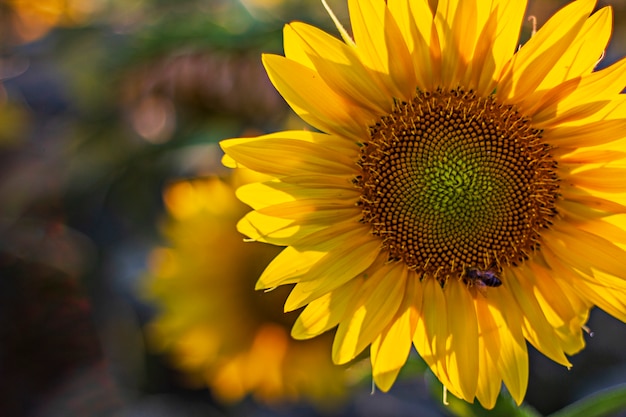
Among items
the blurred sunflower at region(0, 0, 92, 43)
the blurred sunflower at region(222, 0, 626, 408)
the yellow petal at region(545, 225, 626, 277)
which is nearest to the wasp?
the blurred sunflower at region(222, 0, 626, 408)

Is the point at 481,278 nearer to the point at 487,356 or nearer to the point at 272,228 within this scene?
the point at 487,356

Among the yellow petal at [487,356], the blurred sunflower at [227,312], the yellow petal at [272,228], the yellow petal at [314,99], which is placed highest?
the yellow petal at [314,99]

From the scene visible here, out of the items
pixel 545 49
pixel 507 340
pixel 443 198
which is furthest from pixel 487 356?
pixel 545 49

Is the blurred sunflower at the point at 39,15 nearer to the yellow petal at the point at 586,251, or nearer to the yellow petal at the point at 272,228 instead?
the yellow petal at the point at 272,228

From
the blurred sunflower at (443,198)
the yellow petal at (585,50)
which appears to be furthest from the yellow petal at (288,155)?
the yellow petal at (585,50)

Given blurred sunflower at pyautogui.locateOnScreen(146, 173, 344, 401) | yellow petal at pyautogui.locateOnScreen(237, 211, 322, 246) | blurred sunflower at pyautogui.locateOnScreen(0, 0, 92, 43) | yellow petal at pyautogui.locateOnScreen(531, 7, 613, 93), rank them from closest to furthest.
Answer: yellow petal at pyautogui.locateOnScreen(531, 7, 613, 93), yellow petal at pyautogui.locateOnScreen(237, 211, 322, 246), blurred sunflower at pyautogui.locateOnScreen(146, 173, 344, 401), blurred sunflower at pyautogui.locateOnScreen(0, 0, 92, 43)

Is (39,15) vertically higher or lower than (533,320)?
higher

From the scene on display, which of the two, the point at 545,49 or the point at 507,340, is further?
the point at 507,340

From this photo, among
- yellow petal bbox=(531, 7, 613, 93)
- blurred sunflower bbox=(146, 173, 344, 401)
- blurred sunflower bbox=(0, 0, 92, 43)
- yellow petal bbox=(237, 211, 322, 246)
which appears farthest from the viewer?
blurred sunflower bbox=(0, 0, 92, 43)

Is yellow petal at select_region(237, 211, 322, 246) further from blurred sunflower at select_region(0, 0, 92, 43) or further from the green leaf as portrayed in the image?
blurred sunflower at select_region(0, 0, 92, 43)
